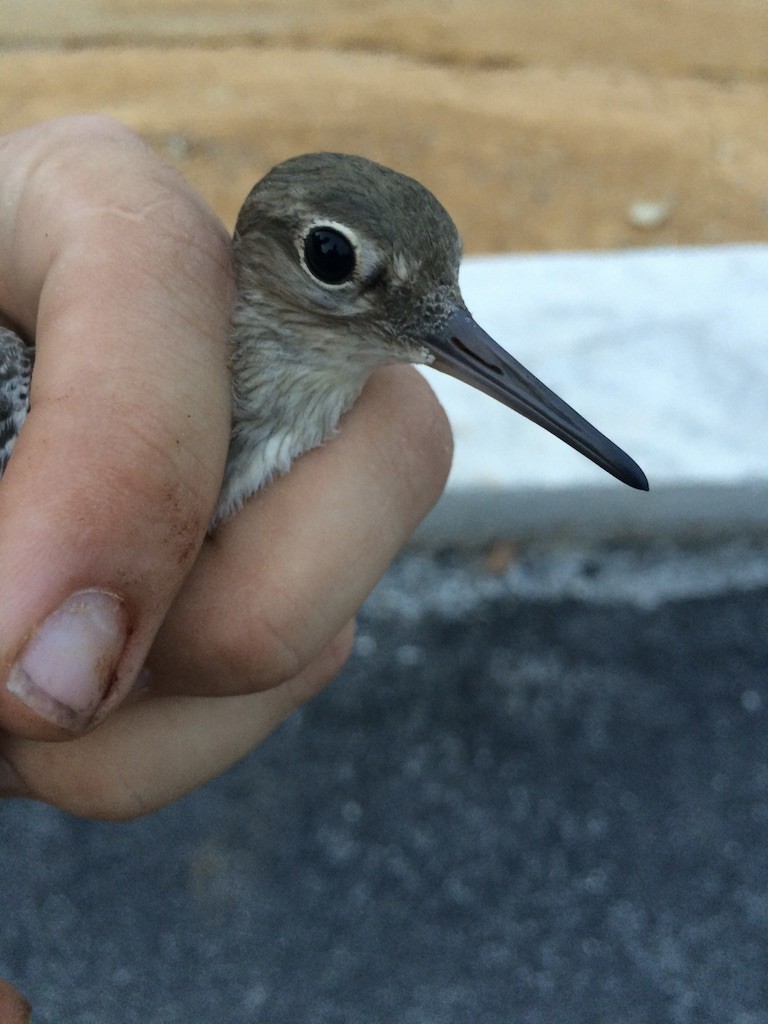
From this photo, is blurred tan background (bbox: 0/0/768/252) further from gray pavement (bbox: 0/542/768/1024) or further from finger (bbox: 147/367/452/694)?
finger (bbox: 147/367/452/694)

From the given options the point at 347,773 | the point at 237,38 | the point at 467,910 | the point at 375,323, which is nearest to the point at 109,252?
the point at 375,323

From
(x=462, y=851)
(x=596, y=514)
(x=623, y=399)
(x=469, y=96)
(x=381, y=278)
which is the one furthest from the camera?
(x=469, y=96)

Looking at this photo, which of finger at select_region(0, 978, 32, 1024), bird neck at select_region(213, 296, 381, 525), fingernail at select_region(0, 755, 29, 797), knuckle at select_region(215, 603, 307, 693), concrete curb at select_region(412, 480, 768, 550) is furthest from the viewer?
concrete curb at select_region(412, 480, 768, 550)

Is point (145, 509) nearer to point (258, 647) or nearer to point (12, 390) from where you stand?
point (258, 647)

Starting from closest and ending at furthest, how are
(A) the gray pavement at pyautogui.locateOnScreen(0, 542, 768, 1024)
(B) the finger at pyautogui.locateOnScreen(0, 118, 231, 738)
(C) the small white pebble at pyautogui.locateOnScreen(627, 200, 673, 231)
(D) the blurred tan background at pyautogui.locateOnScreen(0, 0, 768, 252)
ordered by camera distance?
1. (B) the finger at pyautogui.locateOnScreen(0, 118, 231, 738)
2. (A) the gray pavement at pyautogui.locateOnScreen(0, 542, 768, 1024)
3. (C) the small white pebble at pyautogui.locateOnScreen(627, 200, 673, 231)
4. (D) the blurred tan background at pyautogui.locateOnScreen(0, 0, 768, 252)

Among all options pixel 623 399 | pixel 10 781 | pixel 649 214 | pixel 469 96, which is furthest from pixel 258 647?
pixel 469 96

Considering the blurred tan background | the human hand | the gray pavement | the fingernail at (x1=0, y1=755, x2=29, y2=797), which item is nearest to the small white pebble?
the blurred tan background

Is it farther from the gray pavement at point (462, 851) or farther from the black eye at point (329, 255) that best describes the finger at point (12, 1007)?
the black eye at point (329, 255)

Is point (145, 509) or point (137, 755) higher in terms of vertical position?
point (145, 509)
